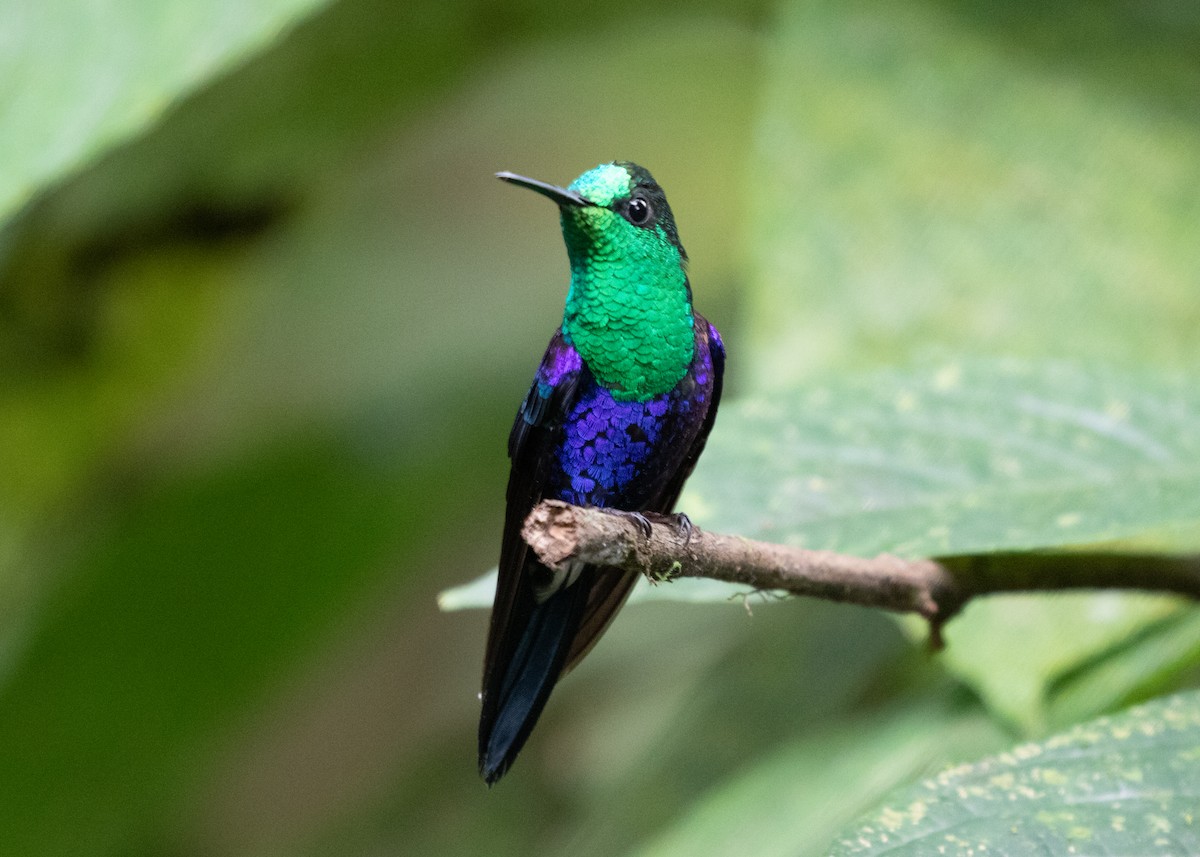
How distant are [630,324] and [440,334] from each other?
174 centimetres

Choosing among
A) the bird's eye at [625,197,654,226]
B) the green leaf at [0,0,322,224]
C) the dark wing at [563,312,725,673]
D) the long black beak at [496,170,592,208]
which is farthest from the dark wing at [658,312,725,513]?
the green leaf at [0,0,322,224]

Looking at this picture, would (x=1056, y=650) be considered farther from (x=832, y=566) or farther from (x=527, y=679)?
(x=527, y=679)

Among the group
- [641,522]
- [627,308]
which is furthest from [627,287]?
[641,522]

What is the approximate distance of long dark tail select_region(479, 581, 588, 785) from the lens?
1262mm

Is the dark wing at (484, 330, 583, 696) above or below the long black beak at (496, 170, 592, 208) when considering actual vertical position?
below

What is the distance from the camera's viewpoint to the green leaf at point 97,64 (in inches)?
58.5

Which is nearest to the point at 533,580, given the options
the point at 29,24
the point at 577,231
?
the point at 577,231

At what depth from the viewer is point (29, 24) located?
165 centimetres

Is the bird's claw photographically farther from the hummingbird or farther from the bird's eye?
the bird's eye

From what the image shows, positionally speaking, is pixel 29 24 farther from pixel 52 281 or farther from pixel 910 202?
pixel 910 202

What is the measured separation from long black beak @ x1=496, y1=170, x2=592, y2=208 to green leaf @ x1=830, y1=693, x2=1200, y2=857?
607 mm

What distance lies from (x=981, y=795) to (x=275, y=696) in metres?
1.88

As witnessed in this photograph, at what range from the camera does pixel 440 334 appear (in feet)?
9.77

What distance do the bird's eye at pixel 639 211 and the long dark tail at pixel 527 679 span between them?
40 centimetres
